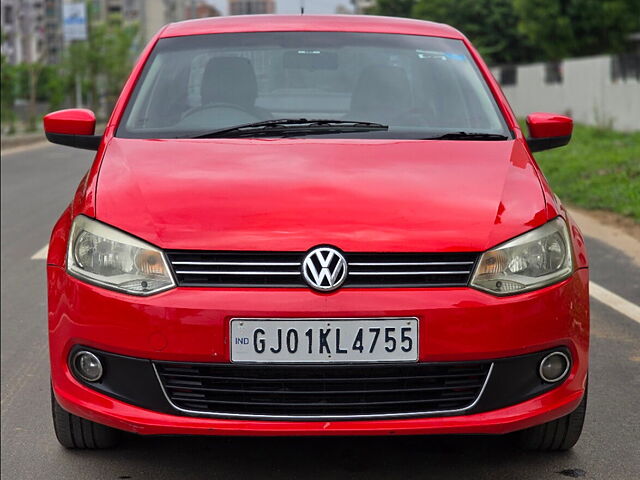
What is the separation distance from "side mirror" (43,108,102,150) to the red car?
84 cm

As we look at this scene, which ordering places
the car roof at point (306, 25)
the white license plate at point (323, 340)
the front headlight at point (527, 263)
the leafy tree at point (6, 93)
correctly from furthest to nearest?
the leafy tree at point (6, 93)
the car roof at point (306, 25)
the front headlight at point (527, 263)
the white license plate at point (323, 340)

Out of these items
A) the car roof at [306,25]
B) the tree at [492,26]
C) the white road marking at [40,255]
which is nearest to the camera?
the car roof at [306,25]

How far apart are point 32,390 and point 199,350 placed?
186 cm

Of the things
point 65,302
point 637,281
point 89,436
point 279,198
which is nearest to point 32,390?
point 89,436

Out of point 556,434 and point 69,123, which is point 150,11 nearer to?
point 69,123

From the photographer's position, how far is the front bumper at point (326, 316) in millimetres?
3342

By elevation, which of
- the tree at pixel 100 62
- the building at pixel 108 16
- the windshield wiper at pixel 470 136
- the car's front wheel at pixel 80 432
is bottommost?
the building at pixel 108 16

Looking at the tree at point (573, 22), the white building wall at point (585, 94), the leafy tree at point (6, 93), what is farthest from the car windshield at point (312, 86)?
the tree at point (573, 22)

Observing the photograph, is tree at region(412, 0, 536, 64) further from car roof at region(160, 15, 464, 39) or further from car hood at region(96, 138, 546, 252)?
car hood at region(96, 138, 546, 252)

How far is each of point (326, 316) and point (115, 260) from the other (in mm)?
643

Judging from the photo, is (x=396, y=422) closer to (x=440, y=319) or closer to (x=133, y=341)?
(x=440, y=319)

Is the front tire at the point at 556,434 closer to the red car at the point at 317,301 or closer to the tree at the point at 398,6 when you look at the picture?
the red car at the point at 317,301

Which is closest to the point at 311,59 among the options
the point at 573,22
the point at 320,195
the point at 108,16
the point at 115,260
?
the point at 320,195

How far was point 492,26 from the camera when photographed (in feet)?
190
